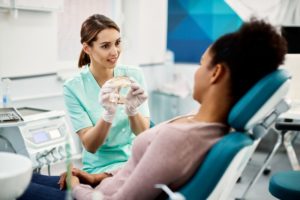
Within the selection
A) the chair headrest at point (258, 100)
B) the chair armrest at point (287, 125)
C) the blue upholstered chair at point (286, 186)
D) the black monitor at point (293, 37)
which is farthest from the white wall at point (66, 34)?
the chair headrest at point (258, 100)

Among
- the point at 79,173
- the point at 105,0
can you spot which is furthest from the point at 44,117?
the point at 105,0

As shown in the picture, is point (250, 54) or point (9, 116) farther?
point (9, 116)

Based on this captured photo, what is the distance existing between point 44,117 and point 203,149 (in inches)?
49.7

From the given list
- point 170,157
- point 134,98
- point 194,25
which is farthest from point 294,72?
point 170,157

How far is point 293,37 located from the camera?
309 cm

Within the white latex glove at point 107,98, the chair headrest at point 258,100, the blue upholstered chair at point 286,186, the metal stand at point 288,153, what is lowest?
the metal stand at point 288,153

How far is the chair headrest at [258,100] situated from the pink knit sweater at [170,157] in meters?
0.10

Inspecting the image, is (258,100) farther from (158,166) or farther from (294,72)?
(294,72)

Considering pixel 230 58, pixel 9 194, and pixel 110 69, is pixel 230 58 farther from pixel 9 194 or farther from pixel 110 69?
pixel 110 69

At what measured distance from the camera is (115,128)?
5.85 feet

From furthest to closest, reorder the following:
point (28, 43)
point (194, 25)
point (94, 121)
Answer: point (194, 25) → point (28, 43) → point (94, 121)

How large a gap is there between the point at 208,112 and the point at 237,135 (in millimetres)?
125

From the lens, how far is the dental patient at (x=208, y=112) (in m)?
1.09

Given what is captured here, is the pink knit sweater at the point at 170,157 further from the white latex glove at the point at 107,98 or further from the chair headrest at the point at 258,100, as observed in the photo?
the white latex glove at the point at 107,98
